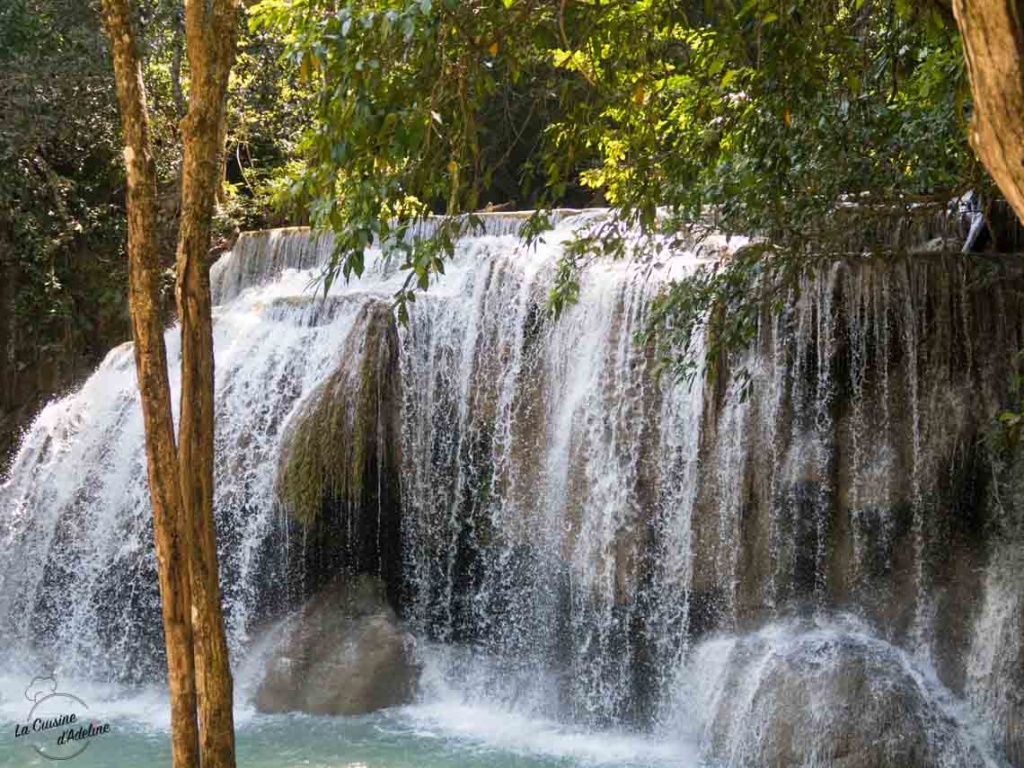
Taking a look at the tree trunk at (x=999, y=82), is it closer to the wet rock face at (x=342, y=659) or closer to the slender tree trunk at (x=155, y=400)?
the slender tree trunk at (x=155, y=400)

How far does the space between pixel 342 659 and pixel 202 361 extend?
5363 millimetres

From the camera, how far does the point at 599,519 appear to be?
9.53 meters

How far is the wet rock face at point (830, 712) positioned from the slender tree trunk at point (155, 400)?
432 cm

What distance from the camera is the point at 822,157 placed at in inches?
285

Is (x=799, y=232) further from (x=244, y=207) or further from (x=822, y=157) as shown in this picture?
(x=244, y=207)

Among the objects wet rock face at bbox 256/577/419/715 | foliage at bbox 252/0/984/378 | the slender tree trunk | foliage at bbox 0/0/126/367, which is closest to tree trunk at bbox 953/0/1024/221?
foliage at bbox 252/0/984/378

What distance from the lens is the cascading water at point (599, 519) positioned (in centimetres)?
832

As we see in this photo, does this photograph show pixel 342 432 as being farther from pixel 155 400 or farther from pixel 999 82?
pixel 999 82

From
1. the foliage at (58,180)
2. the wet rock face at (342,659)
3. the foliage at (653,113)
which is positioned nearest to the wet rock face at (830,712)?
the foliage at (653,113)

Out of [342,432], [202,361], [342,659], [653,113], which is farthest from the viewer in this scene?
[342,432]

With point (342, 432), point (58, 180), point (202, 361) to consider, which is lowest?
point (342, 432)

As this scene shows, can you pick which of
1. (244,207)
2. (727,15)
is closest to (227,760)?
(727,15)

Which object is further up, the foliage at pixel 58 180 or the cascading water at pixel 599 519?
the foliage at pixel 58 180

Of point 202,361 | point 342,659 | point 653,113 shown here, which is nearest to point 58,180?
point 342,659
